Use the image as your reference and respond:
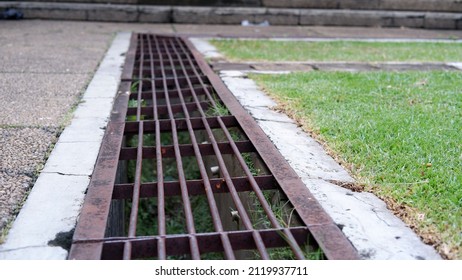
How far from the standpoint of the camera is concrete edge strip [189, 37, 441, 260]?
5.48ft

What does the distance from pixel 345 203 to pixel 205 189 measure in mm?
531

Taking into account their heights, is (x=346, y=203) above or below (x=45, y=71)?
above

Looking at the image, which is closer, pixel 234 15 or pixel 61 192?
pixel 61 192

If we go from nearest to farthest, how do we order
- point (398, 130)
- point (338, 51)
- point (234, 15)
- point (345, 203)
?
point (345, 203), point (398, 130), point (338, 51), point (234, 15)

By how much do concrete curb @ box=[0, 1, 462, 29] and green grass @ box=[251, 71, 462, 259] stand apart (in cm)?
421

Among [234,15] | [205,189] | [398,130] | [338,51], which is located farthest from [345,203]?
[234,15]

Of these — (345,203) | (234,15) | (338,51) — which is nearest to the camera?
(345,203)

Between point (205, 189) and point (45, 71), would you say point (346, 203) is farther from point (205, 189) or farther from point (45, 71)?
point (45, 71)

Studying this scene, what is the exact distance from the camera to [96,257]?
62.7 inches

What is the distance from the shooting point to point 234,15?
332 inches

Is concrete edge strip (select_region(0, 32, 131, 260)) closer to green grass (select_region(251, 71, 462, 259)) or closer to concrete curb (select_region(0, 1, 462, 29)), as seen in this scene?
green grass (select_region(251, 71, 462, 259))

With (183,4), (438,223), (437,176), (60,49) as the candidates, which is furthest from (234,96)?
(183,4)
